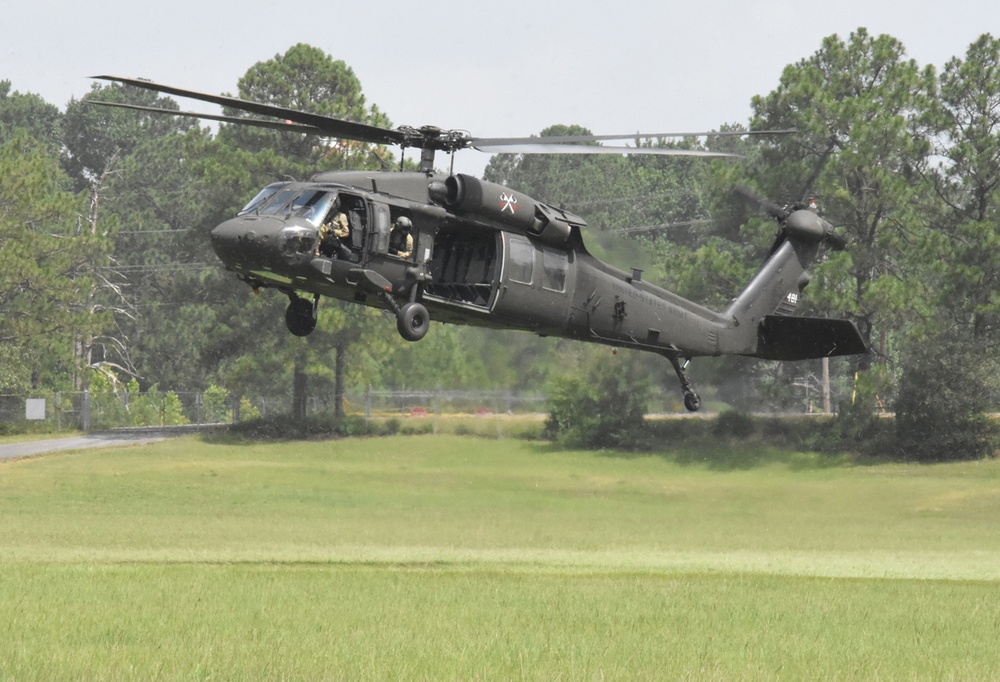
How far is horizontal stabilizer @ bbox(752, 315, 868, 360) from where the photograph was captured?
2586cm

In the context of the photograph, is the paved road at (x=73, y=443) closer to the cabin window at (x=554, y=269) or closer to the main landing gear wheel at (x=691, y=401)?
the main landing gear wheel at (x=691, y=401)

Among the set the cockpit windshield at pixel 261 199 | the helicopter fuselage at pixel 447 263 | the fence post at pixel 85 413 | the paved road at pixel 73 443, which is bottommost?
the paved road at pixel 73 443

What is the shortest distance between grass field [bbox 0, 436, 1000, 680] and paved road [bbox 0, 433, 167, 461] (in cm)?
305

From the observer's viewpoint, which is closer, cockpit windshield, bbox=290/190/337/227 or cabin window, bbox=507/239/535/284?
cockpit windshield, bbox=290/190/337/227

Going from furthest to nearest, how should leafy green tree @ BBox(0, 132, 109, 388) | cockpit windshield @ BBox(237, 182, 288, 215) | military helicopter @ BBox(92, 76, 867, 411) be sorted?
leafy green tree @ BBox(0, 132, 109, 388) < cockpit windshield @ BBox(237, 182, 288, 215) < military helicopter @ BBox(92, 76, 867, 411)

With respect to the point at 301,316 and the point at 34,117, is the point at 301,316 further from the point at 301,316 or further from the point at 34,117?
the point at 34,117

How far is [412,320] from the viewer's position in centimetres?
2012

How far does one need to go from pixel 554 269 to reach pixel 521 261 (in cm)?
91

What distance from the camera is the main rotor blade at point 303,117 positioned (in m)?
16.8

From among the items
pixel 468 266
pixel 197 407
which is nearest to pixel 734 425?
pixel 197 407

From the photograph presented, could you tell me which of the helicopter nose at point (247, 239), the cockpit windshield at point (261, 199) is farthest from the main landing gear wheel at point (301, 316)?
the helicopter nose at point (247, 239)

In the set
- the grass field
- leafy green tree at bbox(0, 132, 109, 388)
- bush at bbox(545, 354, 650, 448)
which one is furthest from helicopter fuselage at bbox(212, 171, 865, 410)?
leafy green tree at bbox(0, 132, 109, 388)

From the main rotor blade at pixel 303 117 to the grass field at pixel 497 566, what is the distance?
6.59m

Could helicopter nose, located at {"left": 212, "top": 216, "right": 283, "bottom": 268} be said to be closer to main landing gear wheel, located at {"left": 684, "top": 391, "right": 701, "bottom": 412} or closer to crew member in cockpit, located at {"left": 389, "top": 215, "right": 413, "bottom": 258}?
crew member in cockpit, located at {"left": 389, "top": 215, "right": 413, "bottom": 258}
